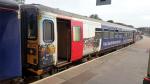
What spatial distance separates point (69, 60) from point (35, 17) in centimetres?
298

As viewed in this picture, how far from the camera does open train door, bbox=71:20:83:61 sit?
9242 millimetres

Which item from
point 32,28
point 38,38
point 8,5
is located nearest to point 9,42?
point 8,5

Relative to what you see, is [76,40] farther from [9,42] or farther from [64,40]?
[9,42]

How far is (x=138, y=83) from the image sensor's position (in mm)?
7289

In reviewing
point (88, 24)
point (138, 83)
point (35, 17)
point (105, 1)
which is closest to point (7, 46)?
point (35, 17)

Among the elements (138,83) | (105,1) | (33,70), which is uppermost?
(105,1)

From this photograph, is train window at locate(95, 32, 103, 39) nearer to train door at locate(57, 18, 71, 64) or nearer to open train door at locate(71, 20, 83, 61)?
open train door at locate(71, 20, 83, 61)

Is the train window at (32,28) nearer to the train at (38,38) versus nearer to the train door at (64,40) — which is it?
the train at (38,38)

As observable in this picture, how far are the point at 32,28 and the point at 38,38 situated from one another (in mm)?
476

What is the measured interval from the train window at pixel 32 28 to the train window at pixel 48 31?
1.23 ft

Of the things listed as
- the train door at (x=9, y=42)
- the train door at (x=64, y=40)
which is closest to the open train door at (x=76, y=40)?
the train door at (x=64, y=40)

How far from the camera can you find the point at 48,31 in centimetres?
743

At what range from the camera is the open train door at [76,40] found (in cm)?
924

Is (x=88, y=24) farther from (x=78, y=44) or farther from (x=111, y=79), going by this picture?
(x=111, y=79)
